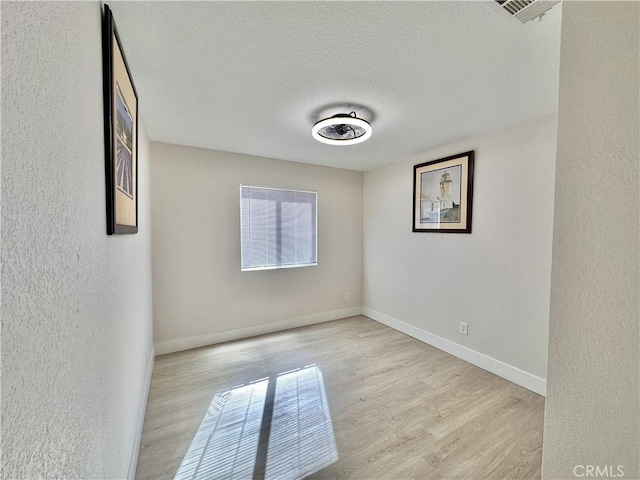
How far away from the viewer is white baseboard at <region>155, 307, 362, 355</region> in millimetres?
2910

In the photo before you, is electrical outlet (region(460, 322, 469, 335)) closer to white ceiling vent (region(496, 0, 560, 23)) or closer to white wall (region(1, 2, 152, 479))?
white ceiling vent (region(496, 0, 560, 23))

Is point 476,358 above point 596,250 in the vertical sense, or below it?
below

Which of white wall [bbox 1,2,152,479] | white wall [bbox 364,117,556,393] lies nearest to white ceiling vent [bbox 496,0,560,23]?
white wall [bbox 364,117,556,393]

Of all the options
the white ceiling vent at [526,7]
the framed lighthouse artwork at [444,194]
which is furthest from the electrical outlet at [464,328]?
the white ceiling vent at [526,7]

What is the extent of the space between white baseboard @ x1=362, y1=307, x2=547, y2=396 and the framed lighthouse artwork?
1.25 m

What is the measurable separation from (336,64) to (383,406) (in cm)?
239

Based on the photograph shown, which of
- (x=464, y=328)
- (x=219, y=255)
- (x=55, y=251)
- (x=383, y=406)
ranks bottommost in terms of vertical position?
(x=383, y=406)

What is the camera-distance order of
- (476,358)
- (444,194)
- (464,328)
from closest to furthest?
(476,358) < (464,328) < (444,194)

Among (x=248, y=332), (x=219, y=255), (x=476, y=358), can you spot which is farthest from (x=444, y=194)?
(x=248, y=332)

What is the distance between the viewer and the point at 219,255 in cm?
315

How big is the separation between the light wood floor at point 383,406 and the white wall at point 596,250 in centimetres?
124

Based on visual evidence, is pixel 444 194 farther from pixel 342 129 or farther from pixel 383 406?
pixel 383 406

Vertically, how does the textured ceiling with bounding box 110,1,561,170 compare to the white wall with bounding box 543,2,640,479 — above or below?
above

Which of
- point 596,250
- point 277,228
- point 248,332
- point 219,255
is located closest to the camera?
point 596,250
